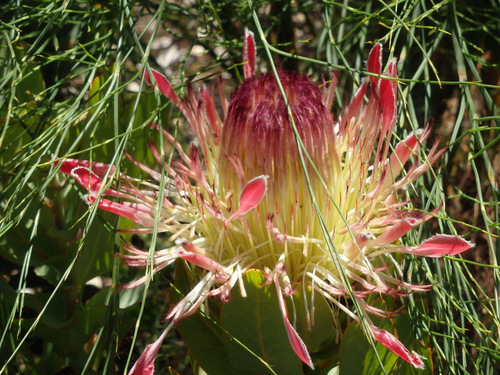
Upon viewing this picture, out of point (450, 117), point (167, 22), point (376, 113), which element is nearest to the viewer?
point (376, 113)

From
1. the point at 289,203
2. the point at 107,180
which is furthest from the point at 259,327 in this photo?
the point at 107,180

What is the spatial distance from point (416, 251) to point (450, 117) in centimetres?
82

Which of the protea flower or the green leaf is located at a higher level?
the protea flower

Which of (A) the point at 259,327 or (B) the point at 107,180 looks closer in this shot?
(A) the point at 259,327

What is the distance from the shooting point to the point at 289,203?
2.56 ft

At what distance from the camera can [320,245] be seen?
2.56 ft

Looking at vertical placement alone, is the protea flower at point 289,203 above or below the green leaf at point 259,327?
above

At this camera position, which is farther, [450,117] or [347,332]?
[450,117]

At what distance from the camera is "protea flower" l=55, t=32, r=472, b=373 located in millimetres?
731

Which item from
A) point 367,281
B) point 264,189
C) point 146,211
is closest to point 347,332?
point 367,281

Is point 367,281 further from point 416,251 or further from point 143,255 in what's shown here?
point 143,255

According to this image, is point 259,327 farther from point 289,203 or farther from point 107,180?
point 107,180

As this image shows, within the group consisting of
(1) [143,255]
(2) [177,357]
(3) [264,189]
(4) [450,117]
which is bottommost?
(2) [177,357]

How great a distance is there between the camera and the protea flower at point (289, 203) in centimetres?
73
